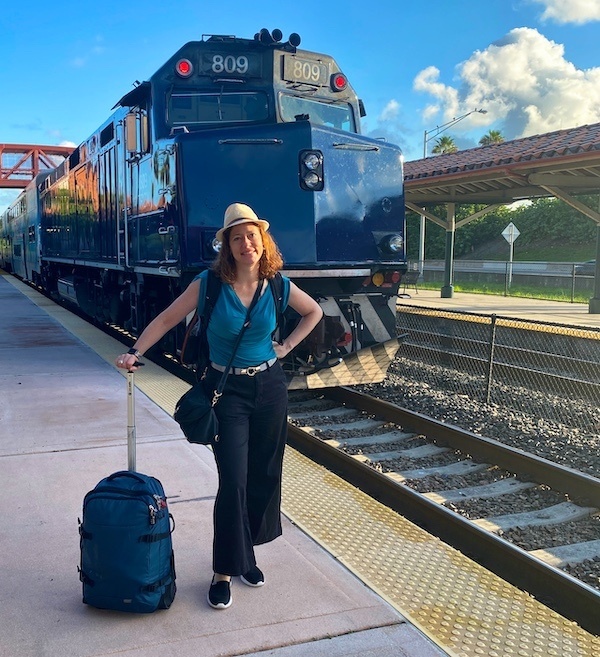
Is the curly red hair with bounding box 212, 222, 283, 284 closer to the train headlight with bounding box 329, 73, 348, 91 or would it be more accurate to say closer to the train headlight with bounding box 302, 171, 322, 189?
the train headlight with bounding box 302, 171, 322, 189

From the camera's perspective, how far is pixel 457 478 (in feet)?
18.5

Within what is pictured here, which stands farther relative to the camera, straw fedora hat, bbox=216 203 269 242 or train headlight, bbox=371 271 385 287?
train headlight, bbox=371 271 385 287

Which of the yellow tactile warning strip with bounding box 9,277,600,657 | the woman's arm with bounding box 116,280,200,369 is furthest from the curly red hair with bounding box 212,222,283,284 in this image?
the yellow tactile warning strip with bounding box 9,277,600,657

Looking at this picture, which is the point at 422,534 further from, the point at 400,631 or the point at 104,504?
the point at 104,504

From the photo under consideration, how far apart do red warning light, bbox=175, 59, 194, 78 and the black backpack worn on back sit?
16.7 feet

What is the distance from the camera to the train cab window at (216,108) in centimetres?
759

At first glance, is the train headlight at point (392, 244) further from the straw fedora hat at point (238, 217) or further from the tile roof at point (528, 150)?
the tile roof at point (528, 150)

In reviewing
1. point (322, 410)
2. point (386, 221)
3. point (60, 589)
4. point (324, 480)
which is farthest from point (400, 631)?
point (386, 221)

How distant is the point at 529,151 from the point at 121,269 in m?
9.07

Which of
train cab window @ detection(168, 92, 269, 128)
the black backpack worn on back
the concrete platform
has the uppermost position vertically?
train cab window @ detection(168, 92, 269, 128)

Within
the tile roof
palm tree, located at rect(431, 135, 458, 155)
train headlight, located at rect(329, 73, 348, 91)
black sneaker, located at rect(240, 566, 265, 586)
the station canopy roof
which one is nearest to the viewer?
black sneaker, located at rect(240, 566, 265, 586)

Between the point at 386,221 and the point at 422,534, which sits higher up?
the point at 386,221

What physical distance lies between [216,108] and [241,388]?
538 centimetres

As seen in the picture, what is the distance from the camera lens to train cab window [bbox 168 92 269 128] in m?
7.59
